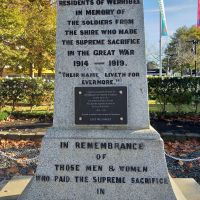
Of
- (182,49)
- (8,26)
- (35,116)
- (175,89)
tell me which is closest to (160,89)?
(175,89)

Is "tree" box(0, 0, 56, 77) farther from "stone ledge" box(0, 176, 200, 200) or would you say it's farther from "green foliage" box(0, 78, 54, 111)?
"stone ledge" box(0, 176, 200, 200)

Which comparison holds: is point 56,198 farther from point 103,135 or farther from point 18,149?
point 18,149

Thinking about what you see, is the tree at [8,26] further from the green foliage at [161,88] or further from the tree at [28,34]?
the green foliage at [161,88]

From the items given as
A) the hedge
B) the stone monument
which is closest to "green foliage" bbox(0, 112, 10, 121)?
the hedge

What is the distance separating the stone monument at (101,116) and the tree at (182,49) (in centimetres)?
5864

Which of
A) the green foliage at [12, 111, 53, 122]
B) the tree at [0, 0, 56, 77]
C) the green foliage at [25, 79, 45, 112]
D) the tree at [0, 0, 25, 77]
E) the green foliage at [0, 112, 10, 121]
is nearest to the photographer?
the green foliage at [0, 112, 10, 121]

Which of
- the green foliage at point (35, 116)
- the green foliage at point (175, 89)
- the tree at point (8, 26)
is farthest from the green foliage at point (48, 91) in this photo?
the tree at point (8, 26)

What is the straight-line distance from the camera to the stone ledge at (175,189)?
212 inches

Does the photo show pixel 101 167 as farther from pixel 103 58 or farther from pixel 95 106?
pixel 103 58

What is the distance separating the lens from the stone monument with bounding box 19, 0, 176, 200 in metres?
5.10

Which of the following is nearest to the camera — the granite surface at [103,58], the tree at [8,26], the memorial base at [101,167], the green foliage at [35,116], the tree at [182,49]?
the memorial base at [101,167]

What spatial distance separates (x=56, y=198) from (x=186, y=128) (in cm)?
774

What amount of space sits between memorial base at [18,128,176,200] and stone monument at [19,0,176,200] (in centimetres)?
1

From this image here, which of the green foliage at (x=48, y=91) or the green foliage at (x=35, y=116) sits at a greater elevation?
the green foliage at (x=48, y=91)
